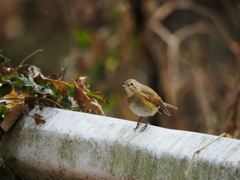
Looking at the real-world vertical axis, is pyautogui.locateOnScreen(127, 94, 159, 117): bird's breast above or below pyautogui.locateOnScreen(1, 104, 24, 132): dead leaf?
above

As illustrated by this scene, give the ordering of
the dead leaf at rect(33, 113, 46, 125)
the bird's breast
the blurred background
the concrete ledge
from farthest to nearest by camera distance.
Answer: the blurred background → the bird's breast → the dead leaf at rect(33, 113, 46, 125) → the concrete ledge

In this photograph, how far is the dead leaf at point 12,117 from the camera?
246 cm

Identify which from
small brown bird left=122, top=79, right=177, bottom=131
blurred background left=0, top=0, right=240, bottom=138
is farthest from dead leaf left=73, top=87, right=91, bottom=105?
blurred background left=0, top=0, right=240, bottom=138

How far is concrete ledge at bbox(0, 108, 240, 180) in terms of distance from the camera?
1.68 m

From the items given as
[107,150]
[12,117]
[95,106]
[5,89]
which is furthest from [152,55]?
[107,150]

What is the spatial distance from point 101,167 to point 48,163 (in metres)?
0.31

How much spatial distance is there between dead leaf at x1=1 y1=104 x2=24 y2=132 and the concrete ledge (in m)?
0.03

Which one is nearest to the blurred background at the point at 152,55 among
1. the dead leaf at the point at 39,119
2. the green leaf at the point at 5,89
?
the green leaf at the point at 5,89

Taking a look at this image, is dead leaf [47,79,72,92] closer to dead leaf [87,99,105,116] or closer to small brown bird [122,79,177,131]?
dead leaf [87,99,105,116]

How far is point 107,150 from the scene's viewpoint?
204 cm

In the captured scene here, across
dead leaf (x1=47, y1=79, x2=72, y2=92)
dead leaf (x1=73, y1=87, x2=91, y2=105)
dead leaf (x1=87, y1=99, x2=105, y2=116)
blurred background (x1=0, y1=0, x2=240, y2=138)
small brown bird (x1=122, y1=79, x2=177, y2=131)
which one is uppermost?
small brown bird (x1=122, y1=79, x2=177, y2=131)

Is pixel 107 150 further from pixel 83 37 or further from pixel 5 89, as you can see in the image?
pixel 83 37

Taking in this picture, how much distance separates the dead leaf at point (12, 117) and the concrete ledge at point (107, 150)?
0.03 meters

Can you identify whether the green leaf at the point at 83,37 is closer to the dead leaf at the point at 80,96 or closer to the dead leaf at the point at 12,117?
the dead leaf at the point at 80,96
